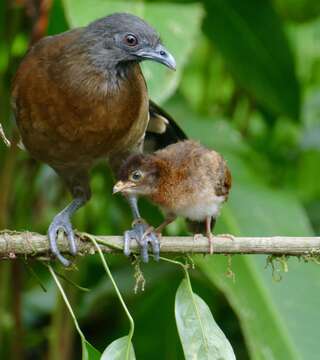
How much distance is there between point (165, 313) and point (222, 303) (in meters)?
0.33

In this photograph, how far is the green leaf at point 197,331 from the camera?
2.26 meters

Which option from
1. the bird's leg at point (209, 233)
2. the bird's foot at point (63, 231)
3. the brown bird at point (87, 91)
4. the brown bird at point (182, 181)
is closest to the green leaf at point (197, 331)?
the bird's leg at point (209, 233)

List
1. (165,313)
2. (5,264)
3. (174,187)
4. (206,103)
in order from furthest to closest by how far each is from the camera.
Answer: (206,103), (165,313), (5,264), (174,187)

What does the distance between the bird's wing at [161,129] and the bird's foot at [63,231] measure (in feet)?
1.78

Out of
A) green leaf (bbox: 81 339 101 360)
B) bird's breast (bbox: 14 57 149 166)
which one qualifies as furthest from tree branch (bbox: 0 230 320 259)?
bird's breast (bbox: 14 57 149 166)

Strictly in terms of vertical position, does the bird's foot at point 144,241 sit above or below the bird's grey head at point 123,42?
below

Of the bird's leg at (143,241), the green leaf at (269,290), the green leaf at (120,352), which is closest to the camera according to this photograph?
the green leaf at (120,352)

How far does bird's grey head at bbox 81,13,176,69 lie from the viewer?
2961 mm

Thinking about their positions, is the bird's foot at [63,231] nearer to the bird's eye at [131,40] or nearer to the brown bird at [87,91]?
the brown bird at [87,91]

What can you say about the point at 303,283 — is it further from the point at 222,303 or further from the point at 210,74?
the point at 210,74

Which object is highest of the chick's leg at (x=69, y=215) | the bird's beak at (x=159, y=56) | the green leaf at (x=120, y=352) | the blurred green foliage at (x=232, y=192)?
the bird's beak at (x=159, y=56)

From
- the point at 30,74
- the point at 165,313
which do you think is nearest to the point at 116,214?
the point at 165,313

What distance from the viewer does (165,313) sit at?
4.33 m

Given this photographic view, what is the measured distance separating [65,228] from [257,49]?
1.99 m
